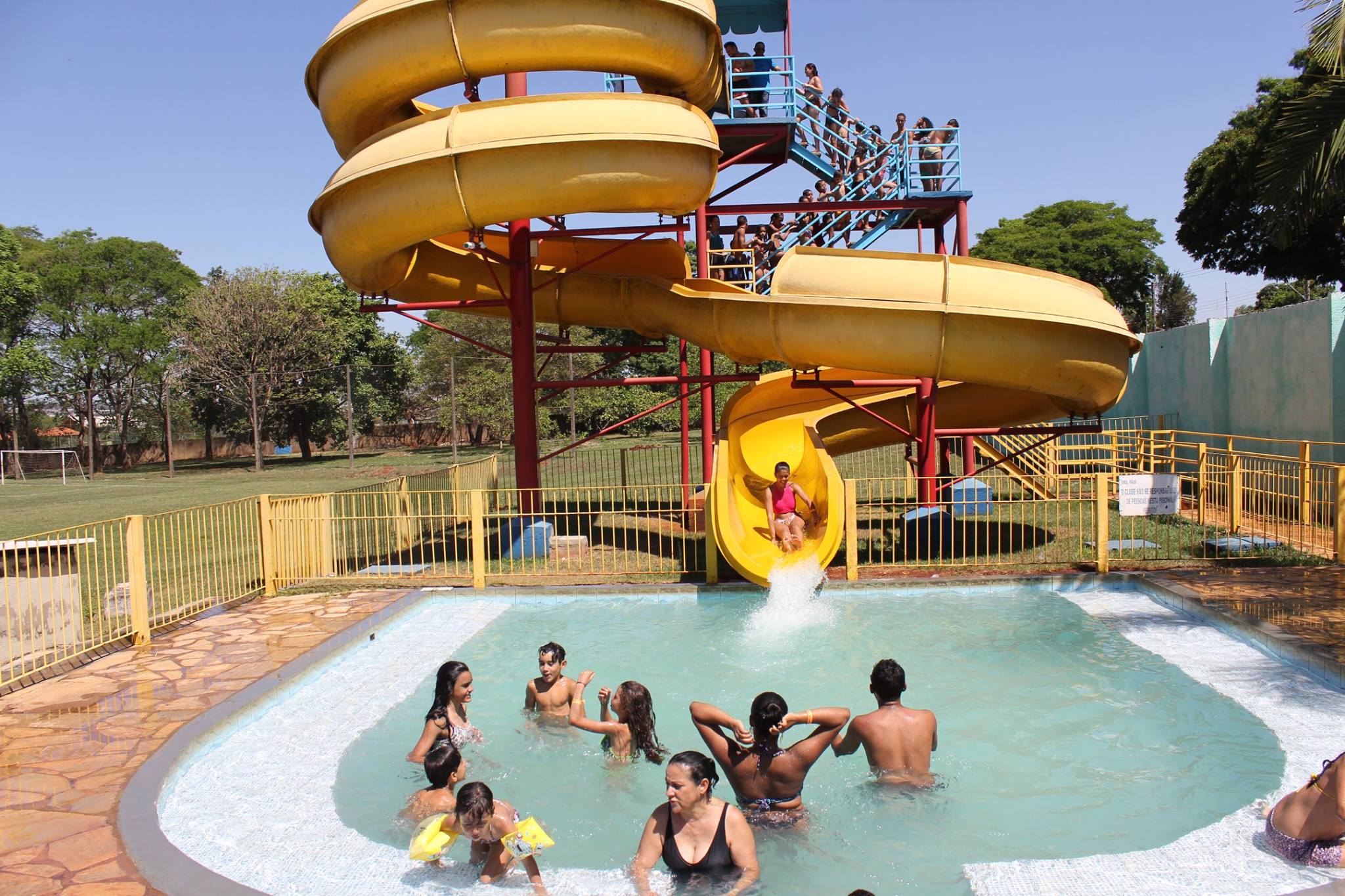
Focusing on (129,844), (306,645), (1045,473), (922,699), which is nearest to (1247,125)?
(1045,473)

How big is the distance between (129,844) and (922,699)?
5.78 meters

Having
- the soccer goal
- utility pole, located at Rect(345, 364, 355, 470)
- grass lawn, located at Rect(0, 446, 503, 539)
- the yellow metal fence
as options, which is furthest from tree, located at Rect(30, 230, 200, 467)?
the yellow metal fence

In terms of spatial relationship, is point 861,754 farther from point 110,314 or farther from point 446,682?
point 110,314

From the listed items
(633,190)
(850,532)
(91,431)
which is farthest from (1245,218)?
(91,431)

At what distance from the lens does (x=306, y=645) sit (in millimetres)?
9242

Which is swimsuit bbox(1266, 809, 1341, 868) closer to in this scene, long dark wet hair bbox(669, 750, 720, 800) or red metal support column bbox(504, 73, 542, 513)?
long dark wet hair bbox(669, 750, 720, 800)

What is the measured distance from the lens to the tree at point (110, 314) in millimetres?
45094

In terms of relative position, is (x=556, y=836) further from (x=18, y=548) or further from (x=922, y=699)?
(x=18, y=548)

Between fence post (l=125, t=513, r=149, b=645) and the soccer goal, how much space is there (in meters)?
29.2

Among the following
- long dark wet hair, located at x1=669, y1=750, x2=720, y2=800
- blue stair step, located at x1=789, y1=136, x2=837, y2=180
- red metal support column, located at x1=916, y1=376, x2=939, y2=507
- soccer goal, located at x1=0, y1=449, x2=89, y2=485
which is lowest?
long dark wet hair, located at x1=669, y1=750, x2=720, y2=800

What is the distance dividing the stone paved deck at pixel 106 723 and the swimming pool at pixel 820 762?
0.41 m

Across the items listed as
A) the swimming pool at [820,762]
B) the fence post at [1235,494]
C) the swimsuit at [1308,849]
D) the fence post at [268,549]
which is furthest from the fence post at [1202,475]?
the fence post at [268,549]

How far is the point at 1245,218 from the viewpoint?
30.1 meters

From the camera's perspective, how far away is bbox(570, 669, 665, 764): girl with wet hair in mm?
6480
